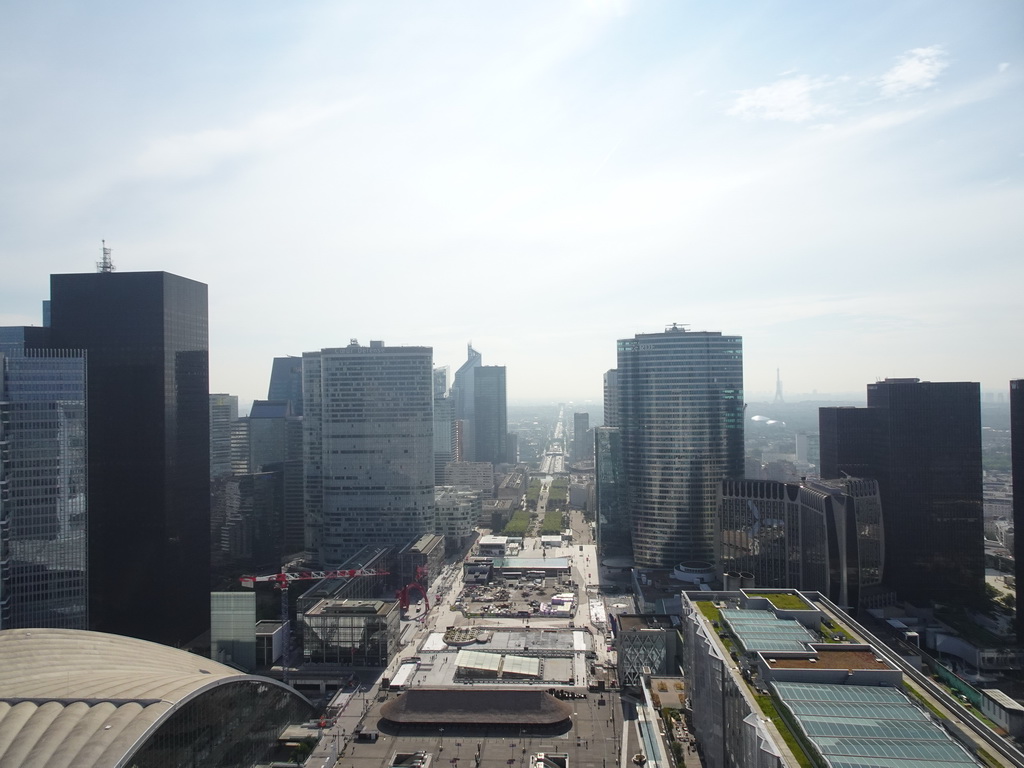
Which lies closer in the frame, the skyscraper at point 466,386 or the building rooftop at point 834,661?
the building rooftop at point 834,661

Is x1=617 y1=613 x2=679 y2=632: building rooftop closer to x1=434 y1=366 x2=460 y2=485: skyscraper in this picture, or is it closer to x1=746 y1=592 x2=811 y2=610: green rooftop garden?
x1=746 y1=592 x2=811 y2=610: green rooftop garden

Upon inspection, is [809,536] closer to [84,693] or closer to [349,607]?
[349,607]

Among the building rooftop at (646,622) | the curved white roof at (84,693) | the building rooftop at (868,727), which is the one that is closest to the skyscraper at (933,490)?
the building rooftop at (646,622)

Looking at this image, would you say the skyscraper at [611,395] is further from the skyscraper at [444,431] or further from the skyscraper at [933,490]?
the skyscraper at [933,490]

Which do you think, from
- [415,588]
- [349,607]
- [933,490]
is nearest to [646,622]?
[349,607]

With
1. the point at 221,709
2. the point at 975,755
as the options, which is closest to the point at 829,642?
the point at 975,755

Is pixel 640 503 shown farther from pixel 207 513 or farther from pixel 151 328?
pixel 151 328
